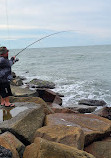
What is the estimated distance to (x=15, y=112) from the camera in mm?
4633

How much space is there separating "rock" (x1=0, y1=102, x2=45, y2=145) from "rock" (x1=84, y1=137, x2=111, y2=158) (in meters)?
1.18

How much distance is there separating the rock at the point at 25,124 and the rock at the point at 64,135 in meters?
0.22

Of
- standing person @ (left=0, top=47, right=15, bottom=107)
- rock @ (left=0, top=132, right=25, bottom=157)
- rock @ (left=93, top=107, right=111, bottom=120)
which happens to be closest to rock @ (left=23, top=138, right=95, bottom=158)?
rock @ (left=0, top=132, right=25, bottom=157)

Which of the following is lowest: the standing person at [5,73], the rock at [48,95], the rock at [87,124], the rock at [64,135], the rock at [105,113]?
the rock at [105,113]

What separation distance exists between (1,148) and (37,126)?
1.45 m

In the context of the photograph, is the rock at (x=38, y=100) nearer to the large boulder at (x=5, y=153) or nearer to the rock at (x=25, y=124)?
the rock at (x=25, y=124)

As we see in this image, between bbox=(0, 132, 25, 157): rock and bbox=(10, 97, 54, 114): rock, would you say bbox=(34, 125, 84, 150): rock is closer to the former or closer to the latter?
bbox=(0, 132, 25, 157): rock

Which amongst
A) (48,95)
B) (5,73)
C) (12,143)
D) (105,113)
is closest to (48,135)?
(12,143)

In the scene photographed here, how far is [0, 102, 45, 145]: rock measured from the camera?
368cm

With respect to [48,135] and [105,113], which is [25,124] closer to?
[48,135]

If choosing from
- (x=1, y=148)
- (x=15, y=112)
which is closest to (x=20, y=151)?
(x=1, y=148)

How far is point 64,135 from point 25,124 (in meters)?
0.84

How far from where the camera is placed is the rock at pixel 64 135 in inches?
136

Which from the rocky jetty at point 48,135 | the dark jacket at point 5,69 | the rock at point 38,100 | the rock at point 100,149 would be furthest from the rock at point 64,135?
the dark jacket at point 5,69
